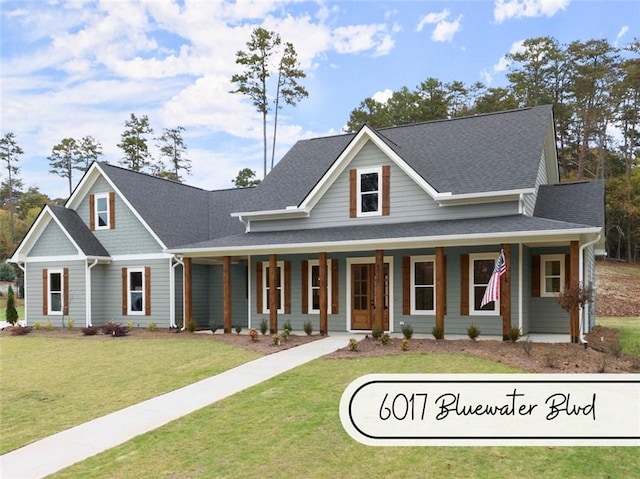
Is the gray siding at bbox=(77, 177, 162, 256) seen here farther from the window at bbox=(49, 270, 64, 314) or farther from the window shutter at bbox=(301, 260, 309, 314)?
the window shutter at bbox=(301, 260, 309, 314)

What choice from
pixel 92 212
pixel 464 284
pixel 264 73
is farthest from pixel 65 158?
pixel 464 284

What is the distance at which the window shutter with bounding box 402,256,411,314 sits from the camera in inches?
616

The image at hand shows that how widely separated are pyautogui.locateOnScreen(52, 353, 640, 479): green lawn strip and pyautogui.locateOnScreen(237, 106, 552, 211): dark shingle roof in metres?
9.75

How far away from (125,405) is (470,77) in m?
44.4

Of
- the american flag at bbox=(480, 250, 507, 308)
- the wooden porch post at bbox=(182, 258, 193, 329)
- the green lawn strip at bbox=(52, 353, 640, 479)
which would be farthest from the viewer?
the wooden porch post at bbox=(182, 258, 193, 329)

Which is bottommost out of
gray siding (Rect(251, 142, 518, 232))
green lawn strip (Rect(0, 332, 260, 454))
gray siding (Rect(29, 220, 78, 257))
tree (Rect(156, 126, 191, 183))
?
green lawn strip (Rect(0, 332, 260, 454))

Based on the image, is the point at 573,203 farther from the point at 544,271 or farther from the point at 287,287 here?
the point at 287,287

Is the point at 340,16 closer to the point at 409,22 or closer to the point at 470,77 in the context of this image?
the point at 409,22

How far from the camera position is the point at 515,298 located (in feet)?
47.1

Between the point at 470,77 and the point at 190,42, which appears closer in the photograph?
the point at 190,42

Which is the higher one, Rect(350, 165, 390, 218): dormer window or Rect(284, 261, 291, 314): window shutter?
Rect(350, 165, 390, 218): dormer window

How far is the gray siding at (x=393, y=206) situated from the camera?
15220 millimetres

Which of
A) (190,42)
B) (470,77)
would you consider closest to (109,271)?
(190,42)

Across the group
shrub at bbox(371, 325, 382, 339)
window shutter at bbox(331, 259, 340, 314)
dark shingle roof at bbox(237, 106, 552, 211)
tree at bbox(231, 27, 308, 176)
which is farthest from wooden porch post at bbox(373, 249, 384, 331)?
tree at bbox(231, 27, 308, 176)
